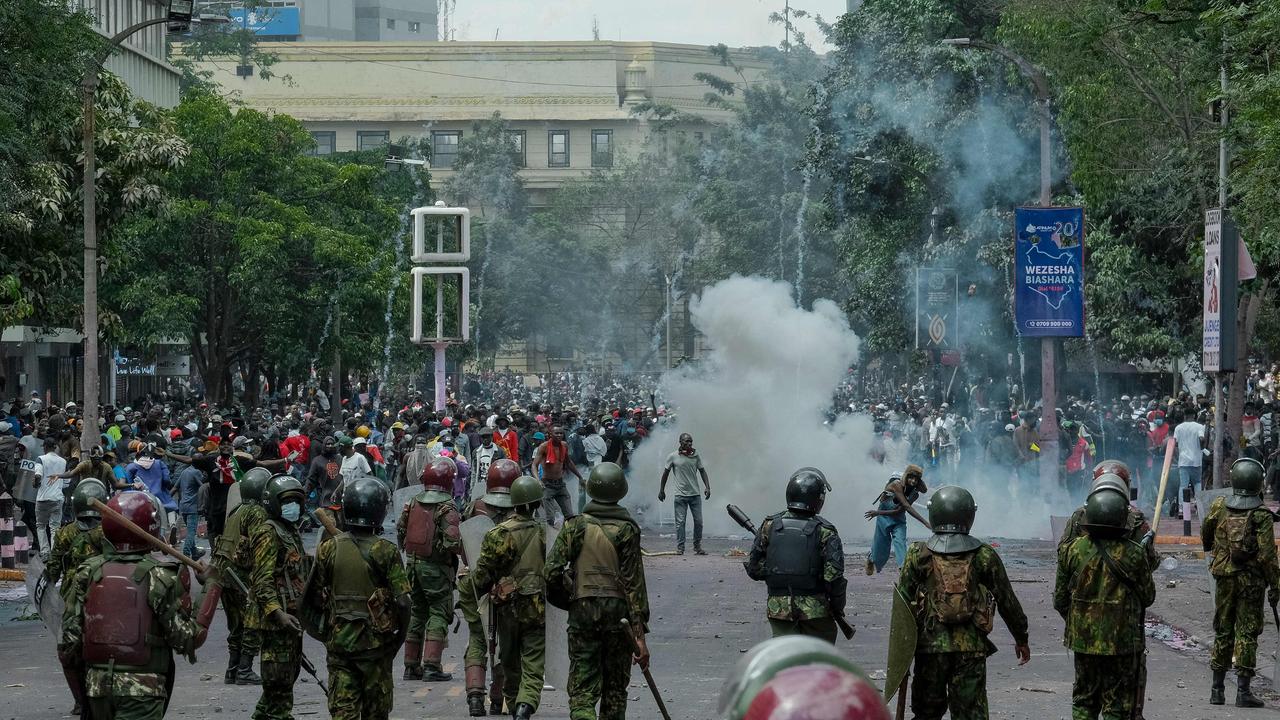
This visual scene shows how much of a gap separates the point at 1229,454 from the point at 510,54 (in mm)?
63336

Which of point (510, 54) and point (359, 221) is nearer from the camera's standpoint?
point (359, 221)

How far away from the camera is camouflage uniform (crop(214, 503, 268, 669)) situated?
9.93 metres

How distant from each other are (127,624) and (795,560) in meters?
3.61

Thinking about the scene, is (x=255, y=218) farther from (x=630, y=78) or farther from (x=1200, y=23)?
(x=630, y=78)

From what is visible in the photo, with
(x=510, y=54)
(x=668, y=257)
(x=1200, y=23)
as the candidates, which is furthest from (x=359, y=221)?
A: (x=510, y=54)

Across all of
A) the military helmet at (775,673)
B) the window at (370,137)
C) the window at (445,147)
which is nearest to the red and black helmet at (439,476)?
the military helmet at (775,673)

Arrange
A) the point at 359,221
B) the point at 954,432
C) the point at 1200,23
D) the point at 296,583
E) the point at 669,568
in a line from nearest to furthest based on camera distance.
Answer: the point at 296,583
the point at 1200,23
the point at 669,568
the point at 954,432
the point at 359,221

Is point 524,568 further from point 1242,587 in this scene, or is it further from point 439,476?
point 1242,587

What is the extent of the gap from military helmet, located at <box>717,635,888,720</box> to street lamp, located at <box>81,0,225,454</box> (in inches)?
645

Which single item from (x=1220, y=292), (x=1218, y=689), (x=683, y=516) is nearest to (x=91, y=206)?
(x=683, y=516)

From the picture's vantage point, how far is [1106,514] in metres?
9.00

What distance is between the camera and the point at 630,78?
85.4 meters

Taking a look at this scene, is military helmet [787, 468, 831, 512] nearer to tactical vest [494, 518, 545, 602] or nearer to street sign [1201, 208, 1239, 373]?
tactical vest [494, 518, 545, 602]

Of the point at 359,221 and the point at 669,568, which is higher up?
the point at 359,221
